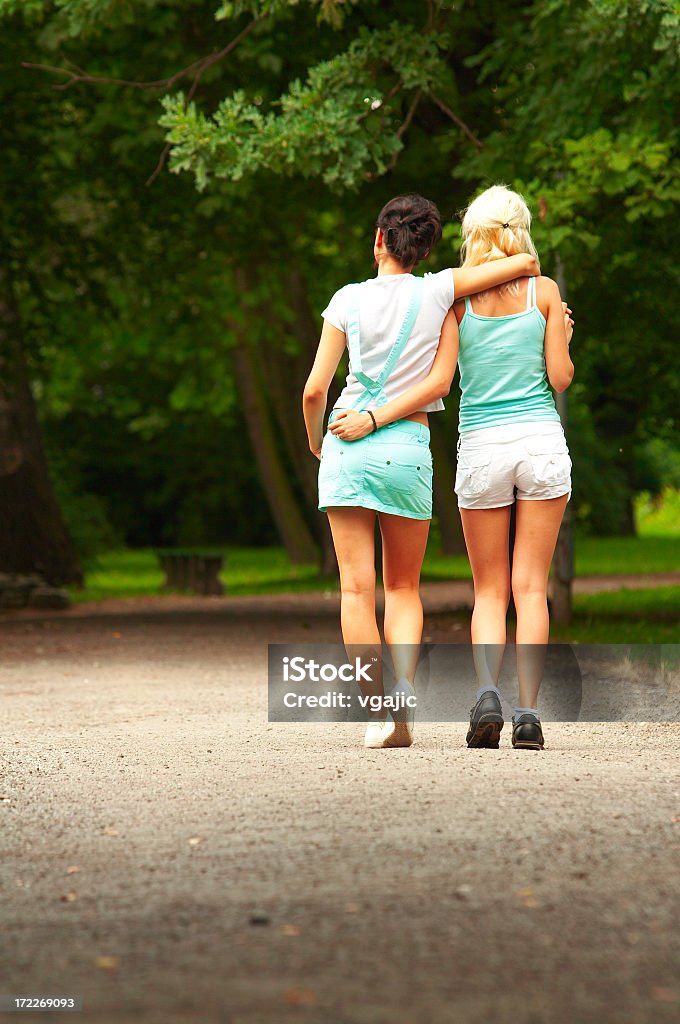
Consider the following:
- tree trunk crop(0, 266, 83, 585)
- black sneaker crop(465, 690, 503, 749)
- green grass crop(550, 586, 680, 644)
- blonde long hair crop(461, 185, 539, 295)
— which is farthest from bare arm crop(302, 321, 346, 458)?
tree trunk crop(0, 266, 83, 585)

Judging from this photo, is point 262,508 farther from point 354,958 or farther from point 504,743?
point 354,958

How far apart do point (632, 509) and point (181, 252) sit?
2300cm

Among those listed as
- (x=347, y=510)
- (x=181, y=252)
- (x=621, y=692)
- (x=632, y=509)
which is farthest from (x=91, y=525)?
(x=347, y=510)

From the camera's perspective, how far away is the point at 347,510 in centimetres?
568

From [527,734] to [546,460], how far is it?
3.40 ft

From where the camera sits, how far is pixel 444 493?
84.4 ft

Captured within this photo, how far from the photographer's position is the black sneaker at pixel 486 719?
5.66 meters

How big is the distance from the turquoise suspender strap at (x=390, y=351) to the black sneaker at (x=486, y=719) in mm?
1172

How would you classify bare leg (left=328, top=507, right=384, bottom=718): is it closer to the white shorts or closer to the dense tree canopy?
the white shorts

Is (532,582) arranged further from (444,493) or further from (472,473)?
(444,493)

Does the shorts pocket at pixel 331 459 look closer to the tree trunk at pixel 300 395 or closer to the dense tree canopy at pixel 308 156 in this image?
the dense tree canopy at pixel 308 156

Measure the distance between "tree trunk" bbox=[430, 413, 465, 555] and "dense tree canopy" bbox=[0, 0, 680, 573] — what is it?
0.17m

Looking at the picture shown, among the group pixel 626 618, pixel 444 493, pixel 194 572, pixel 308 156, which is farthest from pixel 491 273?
pixel 444 493

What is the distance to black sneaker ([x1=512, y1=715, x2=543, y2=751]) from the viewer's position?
5.71 meters
